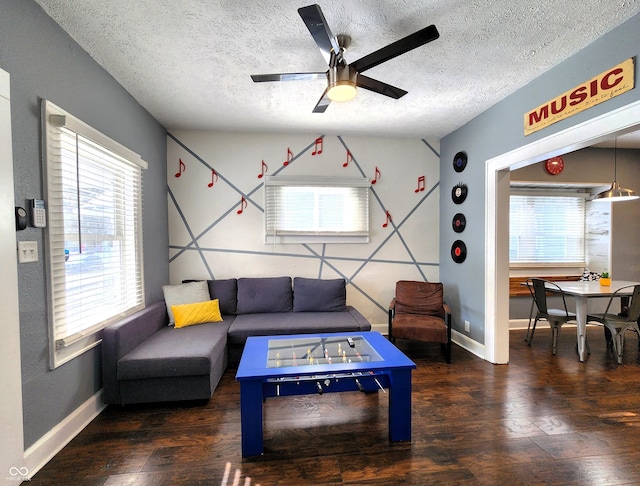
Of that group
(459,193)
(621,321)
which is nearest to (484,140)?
(459,193)

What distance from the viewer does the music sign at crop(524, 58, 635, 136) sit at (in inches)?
78.8

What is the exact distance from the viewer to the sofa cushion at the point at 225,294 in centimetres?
369

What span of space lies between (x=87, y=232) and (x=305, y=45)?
2.20 meters

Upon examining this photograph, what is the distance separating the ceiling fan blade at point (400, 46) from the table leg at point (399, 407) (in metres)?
2.02

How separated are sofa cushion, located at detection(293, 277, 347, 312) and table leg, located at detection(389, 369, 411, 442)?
1.84 meters

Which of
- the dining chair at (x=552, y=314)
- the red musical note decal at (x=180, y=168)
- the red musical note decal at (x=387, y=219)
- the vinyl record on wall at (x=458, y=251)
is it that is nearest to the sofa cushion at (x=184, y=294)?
the red musical note decal at (x=180, y=168)

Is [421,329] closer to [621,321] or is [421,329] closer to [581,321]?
[581,321]

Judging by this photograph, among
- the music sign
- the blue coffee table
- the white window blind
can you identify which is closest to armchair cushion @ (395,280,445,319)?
the blue coffee table

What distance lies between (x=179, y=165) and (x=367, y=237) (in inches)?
107

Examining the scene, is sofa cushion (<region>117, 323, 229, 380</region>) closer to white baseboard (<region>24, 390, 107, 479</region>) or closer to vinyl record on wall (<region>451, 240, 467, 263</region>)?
white baseboard (<region>24, 390, 107, 479</region>)

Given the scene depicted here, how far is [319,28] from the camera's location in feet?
5.52

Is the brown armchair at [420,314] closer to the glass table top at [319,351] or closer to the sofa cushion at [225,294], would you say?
the glass table top at [319,351]

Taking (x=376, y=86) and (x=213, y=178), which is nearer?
(x=376, y=86)

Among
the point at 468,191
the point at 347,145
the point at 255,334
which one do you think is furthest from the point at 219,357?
the point at 468,191
